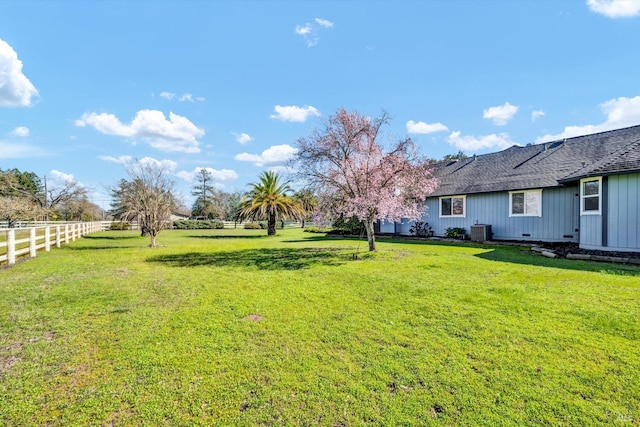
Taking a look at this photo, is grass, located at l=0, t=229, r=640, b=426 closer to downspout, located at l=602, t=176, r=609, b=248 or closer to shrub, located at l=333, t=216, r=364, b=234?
downspout, located at l=602, t=176, r=609, b=248

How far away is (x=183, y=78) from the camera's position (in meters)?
17.0

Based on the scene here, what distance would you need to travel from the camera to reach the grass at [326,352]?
2.50 meters

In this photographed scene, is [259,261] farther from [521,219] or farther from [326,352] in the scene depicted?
[521,219]

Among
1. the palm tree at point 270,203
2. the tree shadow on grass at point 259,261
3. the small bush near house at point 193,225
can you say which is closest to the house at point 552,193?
the palm tree at point 270,203

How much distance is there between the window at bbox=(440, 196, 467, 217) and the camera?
16.4 m

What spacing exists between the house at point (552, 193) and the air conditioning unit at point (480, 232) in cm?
36

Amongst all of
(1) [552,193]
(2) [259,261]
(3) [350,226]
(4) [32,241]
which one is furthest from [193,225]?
(1) [552,193]

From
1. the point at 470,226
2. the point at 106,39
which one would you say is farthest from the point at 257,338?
the point at 106,39

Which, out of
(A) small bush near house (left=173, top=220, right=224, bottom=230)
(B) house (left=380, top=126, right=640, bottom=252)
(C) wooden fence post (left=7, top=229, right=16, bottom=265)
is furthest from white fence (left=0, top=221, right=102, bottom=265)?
(B) house (left=380, top=126, right=640, bottom=252)

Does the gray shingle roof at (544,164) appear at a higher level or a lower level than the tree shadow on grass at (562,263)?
higher

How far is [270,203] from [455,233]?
43.3 ft

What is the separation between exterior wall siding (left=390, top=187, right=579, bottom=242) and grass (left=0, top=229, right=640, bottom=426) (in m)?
7.03

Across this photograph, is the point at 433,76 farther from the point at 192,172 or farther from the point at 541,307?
the point at 192,172

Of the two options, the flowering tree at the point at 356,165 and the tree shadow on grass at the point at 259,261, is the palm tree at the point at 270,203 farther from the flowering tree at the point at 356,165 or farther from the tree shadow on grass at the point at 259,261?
the flowering tree at the point at 356,165
